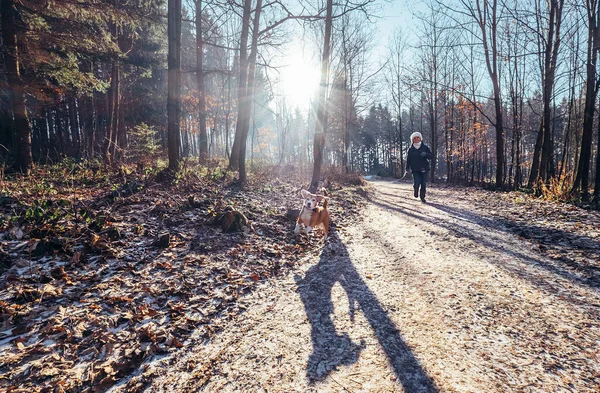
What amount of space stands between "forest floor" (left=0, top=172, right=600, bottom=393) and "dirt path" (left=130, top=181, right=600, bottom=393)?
0.05ft

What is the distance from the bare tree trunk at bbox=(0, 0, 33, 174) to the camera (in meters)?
7.21

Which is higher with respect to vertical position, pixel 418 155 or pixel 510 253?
pixel 418 155

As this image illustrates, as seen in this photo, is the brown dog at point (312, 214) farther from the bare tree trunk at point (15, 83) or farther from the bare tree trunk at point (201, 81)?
the bare tree trunk at point (201, 81)

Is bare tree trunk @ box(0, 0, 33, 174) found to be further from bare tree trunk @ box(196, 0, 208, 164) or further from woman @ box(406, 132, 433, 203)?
woman @ box(406, 132, 433, 203)

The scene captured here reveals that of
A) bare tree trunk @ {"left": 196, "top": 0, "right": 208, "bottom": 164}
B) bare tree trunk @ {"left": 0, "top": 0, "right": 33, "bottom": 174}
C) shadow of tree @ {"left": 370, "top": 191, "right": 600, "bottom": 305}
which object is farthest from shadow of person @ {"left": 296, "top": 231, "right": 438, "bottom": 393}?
bare tree trunk @ {"left": 196, "top": 0, "right": 208, "bottom": 164}

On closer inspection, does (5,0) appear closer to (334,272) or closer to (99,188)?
(99,188)

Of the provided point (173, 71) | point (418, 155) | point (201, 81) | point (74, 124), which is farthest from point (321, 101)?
point (74, 124)

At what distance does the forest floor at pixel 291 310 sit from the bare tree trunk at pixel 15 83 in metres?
4.11

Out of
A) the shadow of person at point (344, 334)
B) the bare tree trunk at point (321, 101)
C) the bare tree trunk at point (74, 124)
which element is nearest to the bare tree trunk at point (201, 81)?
the bare tree trunk at point (321, 101)

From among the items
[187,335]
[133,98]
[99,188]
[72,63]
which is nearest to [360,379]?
[187,335]

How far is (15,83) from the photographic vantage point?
24.2 ft

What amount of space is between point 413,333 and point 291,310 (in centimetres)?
136

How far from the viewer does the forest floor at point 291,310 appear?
208cm

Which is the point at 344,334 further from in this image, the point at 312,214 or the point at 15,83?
the point at 15,83
